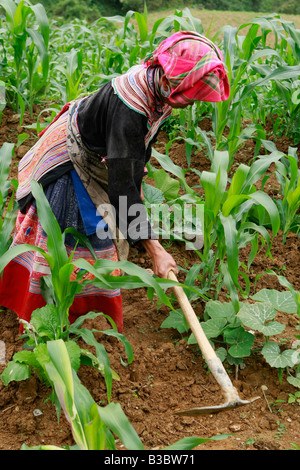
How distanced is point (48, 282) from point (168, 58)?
0.99 m

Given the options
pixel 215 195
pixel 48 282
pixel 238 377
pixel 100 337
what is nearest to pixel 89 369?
pixel 100 337

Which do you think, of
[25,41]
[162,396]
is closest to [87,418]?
[162,396]

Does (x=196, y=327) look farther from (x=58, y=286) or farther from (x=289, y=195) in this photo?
(x=289, y=195)

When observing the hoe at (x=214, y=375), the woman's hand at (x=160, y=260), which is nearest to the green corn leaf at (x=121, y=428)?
the hoe at (x=214, y=375)

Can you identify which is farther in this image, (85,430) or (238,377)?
(238,377)

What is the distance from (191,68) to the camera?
171 centimetres

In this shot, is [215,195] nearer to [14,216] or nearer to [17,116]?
[14,216]

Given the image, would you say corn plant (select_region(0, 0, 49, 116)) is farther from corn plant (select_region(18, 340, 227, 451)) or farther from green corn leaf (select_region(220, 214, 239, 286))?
corn plant (select_region(18, 340, 227, 451))

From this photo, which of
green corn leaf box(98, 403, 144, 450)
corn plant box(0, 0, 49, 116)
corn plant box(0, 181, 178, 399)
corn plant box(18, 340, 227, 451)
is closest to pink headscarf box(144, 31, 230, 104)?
corn plant box(0, 181, 178, 399)

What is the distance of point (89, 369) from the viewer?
2.15 meters

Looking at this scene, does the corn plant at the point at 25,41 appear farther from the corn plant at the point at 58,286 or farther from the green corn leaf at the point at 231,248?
the green corn leaf at the point at 231,248

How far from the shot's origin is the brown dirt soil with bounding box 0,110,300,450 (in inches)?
72.7

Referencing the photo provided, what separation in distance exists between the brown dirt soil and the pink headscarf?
110 centimetres
